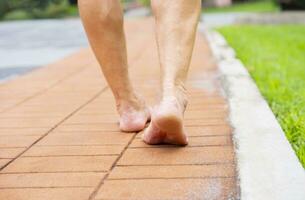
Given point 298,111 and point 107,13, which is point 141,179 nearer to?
point 107,13

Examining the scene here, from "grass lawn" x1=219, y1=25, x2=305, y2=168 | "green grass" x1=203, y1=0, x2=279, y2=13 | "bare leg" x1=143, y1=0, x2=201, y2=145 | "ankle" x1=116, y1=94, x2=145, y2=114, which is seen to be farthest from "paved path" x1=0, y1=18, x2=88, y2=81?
"green grass" x1=203, y1=0, x2=279, y2=13

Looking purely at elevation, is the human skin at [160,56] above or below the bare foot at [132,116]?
above

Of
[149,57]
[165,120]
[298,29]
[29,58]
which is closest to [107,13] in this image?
[165,120]

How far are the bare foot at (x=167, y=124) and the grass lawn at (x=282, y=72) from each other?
42 cm

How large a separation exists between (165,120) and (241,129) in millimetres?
491

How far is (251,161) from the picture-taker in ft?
6.58

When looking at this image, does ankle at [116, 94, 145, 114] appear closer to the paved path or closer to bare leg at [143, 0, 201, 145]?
bare leg at [143, 0, 201, 145]

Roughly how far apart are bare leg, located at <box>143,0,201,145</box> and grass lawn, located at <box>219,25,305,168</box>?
18.3 inches

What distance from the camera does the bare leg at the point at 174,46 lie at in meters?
2.21

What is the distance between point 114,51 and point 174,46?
1.09ft

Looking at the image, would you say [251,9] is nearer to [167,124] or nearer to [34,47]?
[34,47]

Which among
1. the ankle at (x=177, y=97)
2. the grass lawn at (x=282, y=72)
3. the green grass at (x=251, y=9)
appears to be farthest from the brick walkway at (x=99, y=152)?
the green grass at (x=251, y=9)

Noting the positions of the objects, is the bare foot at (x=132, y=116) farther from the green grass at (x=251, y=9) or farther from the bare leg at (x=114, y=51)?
the green grass at (x=251, y=9)

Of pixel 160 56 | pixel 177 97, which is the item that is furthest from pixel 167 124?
pixel 160 56
